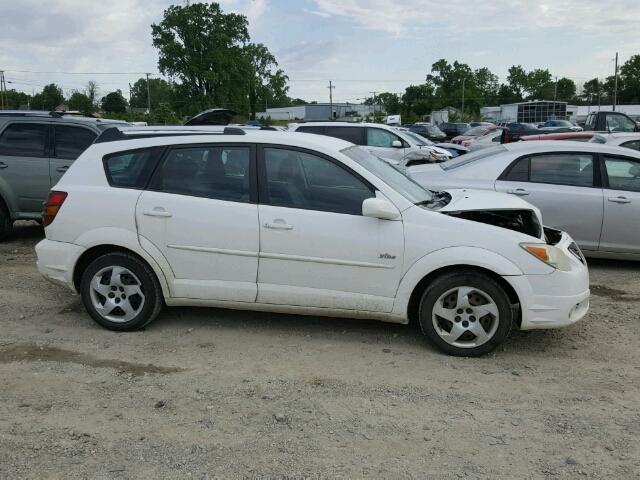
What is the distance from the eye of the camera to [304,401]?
396 cm

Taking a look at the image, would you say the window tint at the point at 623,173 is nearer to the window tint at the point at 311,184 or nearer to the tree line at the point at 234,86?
the window tint at the point at 311,184

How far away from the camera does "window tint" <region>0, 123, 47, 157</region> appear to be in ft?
28.9

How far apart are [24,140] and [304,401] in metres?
6.88

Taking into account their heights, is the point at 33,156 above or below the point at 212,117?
below

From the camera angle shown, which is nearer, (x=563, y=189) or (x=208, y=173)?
(x=208, y=173)

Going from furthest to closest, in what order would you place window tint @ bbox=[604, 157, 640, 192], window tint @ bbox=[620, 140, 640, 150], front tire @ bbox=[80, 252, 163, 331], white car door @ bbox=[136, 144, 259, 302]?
1. window tint @ bbox=[620, 140, 640, 150]
2. window tint @ bbox=[604, 157, 640, 192]
3. front tire @ bbox=[80, 252, 163, 331]
4. white car door @ bbox=[136, 144, 259, 302]

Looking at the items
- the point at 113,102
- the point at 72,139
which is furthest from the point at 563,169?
the point at 113,102

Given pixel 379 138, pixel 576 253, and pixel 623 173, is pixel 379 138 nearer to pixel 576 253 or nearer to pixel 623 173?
pixel 623 173

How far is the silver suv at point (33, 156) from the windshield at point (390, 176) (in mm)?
5101

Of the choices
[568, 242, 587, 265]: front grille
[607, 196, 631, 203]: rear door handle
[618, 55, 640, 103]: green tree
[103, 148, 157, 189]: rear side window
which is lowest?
[568, 242, 587, 265]: front grille

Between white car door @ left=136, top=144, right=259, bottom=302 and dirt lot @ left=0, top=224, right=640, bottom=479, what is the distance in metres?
0.50

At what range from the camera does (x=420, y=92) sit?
11412 centimetres

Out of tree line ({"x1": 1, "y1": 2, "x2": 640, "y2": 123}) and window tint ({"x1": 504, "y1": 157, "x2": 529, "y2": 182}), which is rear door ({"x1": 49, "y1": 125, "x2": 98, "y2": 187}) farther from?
tree line ({"x1": 1, "y1": 2, "x2": 640, "y2": 123})

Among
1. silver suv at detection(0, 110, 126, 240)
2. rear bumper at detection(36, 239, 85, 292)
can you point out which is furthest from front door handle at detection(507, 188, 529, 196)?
silver suv at detection(0, 110, 126, 240)
